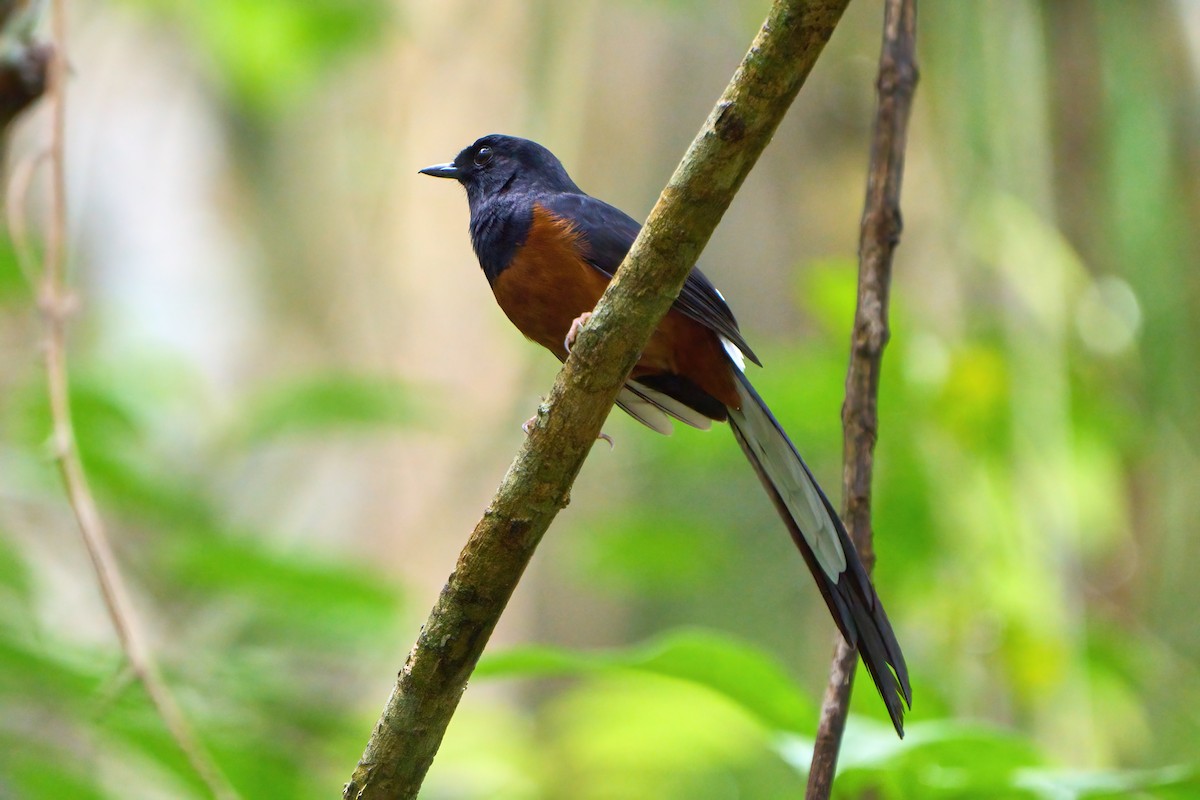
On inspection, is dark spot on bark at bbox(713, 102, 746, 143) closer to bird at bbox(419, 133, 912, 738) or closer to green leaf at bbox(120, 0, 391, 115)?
bird at bbox(419, 133, 912, 738)

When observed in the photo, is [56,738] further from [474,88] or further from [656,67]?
[656,67]

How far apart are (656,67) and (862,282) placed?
5.59 meters

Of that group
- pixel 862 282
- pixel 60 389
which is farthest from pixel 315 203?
pixel 862 282

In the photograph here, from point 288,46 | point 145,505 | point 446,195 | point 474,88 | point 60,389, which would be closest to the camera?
point 60,389

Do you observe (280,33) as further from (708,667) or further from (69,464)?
(708,667)

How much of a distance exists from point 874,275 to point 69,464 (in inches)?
60.5

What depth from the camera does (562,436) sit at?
1.55 metres

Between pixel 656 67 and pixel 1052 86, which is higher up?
pixel 656 67

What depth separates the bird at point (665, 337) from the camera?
2.10m

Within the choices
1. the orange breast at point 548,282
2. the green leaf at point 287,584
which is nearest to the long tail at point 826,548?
the orange breast at point 548,282

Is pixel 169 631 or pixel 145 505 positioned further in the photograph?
pixel 169 631

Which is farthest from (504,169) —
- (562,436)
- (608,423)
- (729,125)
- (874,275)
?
(608,423)

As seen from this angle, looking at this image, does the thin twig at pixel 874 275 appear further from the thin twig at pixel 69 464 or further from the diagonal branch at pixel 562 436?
the thin twig at pixel 69 464

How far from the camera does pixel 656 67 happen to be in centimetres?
718
